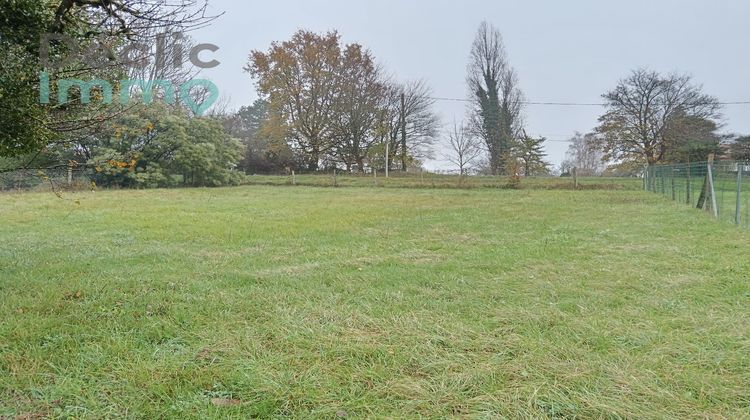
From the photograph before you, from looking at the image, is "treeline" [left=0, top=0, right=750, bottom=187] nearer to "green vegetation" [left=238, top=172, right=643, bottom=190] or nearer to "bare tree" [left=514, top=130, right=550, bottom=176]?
"bare tree" [left=514, top=130, right=550, bottom=176]

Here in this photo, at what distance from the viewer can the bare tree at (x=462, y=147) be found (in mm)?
25031

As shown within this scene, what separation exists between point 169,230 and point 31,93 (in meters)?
3.60

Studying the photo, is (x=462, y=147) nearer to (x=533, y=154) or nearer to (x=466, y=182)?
(x=533, y=154)

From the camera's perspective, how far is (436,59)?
90.5ft

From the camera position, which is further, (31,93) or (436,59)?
(436,59)

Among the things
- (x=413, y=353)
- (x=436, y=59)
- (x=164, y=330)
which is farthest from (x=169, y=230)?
(x=436, y=59)

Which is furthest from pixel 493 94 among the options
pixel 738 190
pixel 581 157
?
pixel 738 190

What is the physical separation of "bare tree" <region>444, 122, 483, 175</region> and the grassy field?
2056cm

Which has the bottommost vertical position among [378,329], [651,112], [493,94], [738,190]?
[378,329]

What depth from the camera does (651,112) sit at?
20953 millimetres

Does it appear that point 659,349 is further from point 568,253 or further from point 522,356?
point 568,253

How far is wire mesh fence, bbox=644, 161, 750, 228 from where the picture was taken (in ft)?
19.1

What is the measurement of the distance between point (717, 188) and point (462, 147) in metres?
18.5

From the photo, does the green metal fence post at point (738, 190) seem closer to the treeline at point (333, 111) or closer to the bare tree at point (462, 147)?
the treeline at point (333, 111)
